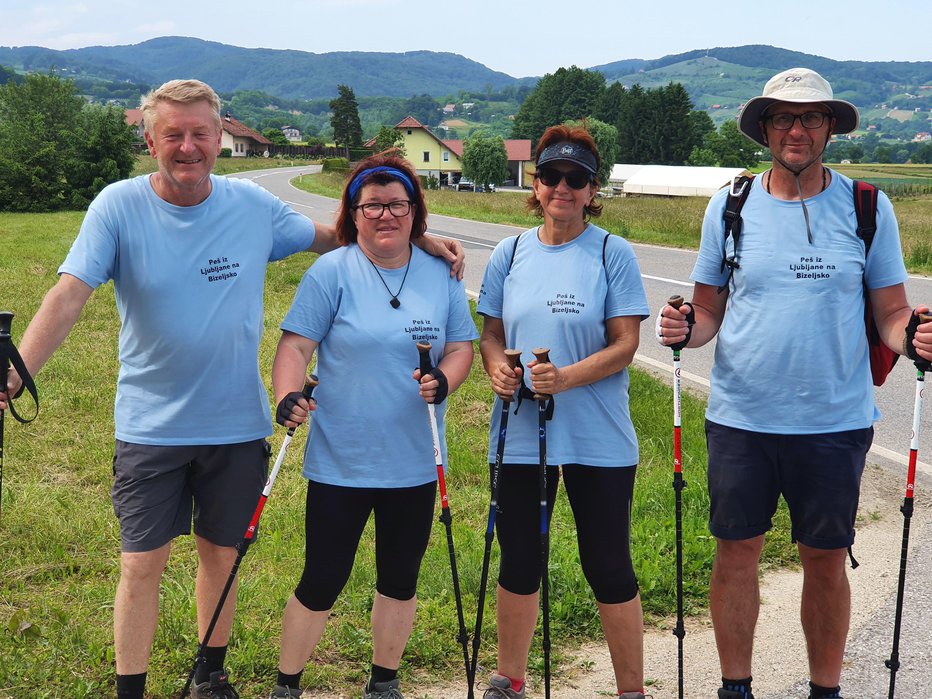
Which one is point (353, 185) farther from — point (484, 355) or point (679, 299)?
point (679, 299)

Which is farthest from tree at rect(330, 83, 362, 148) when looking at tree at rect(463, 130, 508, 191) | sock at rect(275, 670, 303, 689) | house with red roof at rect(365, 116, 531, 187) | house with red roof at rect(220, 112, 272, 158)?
sock at rect(275, 670, 303, 689)

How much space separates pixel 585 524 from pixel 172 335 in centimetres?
166

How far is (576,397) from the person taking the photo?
349cm

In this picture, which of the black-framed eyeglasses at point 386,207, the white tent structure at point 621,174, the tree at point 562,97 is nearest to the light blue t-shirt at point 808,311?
the black-framed eyeglasses at point 386,207

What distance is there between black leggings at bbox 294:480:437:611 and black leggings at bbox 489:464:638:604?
12.3 inches

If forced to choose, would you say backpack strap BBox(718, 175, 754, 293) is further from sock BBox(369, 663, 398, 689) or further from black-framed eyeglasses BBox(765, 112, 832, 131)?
sock BBox(369, 663, 398, 689)

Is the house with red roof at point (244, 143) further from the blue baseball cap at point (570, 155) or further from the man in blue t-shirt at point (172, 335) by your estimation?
the blue baseball cap at point (570, 155)

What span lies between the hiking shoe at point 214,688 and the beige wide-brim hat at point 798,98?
9.67ft

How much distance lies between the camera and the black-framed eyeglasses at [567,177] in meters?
3.52

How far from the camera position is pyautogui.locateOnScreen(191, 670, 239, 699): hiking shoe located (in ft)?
11.8

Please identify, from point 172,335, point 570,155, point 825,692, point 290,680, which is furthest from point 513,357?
point 825,692

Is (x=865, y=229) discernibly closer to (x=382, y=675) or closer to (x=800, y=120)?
(x=800, y=120)

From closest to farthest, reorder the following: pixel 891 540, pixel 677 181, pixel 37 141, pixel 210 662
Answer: pixel 210 662 → pixel 891 540 → pixel 37 141 → pixel 677 181

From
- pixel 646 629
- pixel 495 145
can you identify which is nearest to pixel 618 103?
pixel 495 145
